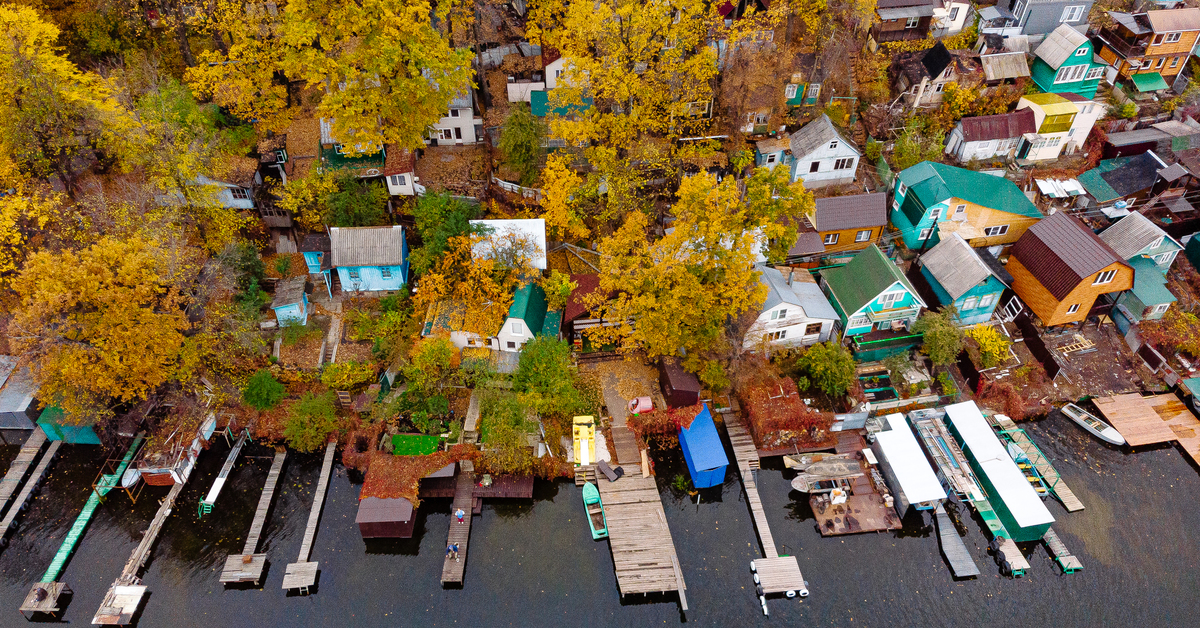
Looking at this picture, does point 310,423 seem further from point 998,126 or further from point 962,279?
point 998,126

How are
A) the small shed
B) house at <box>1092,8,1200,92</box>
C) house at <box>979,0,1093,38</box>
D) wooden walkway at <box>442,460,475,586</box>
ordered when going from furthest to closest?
house at <box>979,0,1093,38</box>
house at <box>1092,8,1200,92</box>
the small shed
wooden walkway at <box>442,460,475,586</box>

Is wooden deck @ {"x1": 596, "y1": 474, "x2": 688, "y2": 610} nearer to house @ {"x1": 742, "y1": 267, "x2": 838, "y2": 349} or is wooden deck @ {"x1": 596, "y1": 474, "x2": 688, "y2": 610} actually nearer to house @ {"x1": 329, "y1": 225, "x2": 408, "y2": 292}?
house @ {"x1": 742, "y1": 267, "x2": 838, "y2": 349}

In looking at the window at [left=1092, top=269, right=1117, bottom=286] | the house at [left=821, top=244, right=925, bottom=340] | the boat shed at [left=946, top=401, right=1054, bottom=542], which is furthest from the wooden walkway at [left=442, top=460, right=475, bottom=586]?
the window at [left=1092, top=269, right=1117, bottom=286]

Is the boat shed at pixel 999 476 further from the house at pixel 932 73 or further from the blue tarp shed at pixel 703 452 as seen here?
the house at pixel 932 73

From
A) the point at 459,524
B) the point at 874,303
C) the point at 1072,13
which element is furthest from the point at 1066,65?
the point at 459,524

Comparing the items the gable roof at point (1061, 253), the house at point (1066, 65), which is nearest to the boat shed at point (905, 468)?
the gable roof at point (1061, 253)

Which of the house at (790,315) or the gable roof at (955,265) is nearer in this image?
the house at (790,315)
